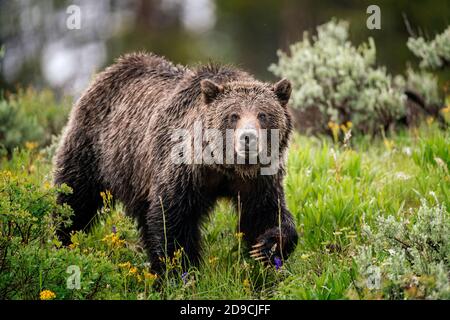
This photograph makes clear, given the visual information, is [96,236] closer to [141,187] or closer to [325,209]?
[141,187]

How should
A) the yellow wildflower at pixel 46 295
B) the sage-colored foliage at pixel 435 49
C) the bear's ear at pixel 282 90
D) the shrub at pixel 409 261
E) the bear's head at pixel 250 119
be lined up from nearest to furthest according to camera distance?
the shrub at pixel 409 261
the yellow wildflower at pixel 46 295
the bear's head at pixel 250 119
the bear's ear at pixel 282 90
the sage-colored foliage at pixel 435 49

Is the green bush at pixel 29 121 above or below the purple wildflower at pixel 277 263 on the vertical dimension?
above

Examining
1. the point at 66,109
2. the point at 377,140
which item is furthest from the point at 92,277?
the point at 66,109

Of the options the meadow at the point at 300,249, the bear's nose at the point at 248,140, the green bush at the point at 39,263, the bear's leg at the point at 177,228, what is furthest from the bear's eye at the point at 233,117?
the green bush at the point at 39,263

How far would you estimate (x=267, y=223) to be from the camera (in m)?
5.61

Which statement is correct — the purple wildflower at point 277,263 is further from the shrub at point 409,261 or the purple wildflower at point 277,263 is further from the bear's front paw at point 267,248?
the shrub at point 409,261

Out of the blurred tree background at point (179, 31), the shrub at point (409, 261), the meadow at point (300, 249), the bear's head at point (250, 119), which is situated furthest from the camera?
the blurred tree background at point (179, 31)

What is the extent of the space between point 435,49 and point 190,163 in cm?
465

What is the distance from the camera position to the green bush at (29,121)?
30.5ft

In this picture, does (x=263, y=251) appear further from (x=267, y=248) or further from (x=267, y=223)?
(x=267, y=223)

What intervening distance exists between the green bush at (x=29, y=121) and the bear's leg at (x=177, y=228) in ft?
12.6

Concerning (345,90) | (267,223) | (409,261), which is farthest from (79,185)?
(345,90)

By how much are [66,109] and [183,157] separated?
15.3ft

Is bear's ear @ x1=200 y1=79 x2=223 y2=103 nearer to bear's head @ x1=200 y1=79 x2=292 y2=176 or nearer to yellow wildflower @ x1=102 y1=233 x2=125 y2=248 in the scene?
bear's head @ x1=200 y1=79 x2=292 y2=176
